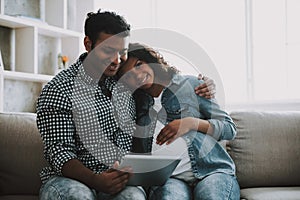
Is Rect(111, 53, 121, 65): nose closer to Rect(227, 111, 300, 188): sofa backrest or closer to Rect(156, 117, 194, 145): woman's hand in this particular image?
Rect(156, 117, 194, 145): woman's hand

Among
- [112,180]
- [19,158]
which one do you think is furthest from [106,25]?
[19,158]

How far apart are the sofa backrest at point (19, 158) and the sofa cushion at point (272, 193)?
3.07 feet

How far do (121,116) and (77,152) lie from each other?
245 mm

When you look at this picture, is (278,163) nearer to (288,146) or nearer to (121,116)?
(288,146)

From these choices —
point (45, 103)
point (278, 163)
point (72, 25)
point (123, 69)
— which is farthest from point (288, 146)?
point (72, 25)

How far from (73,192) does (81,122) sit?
32 cm

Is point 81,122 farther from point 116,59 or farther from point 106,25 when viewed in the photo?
point 106,25

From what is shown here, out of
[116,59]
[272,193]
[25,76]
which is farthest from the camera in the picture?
[25,76]

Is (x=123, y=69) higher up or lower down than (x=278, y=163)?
higher up

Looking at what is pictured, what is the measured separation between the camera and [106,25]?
6.03 ft

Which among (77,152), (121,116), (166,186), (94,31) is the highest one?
(94,31)

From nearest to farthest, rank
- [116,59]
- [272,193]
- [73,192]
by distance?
[73,192]
[116,59]
[272,193]

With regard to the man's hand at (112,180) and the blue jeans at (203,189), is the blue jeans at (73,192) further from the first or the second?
the blue jeans at (203,189)

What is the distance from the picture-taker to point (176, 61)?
3525mm
